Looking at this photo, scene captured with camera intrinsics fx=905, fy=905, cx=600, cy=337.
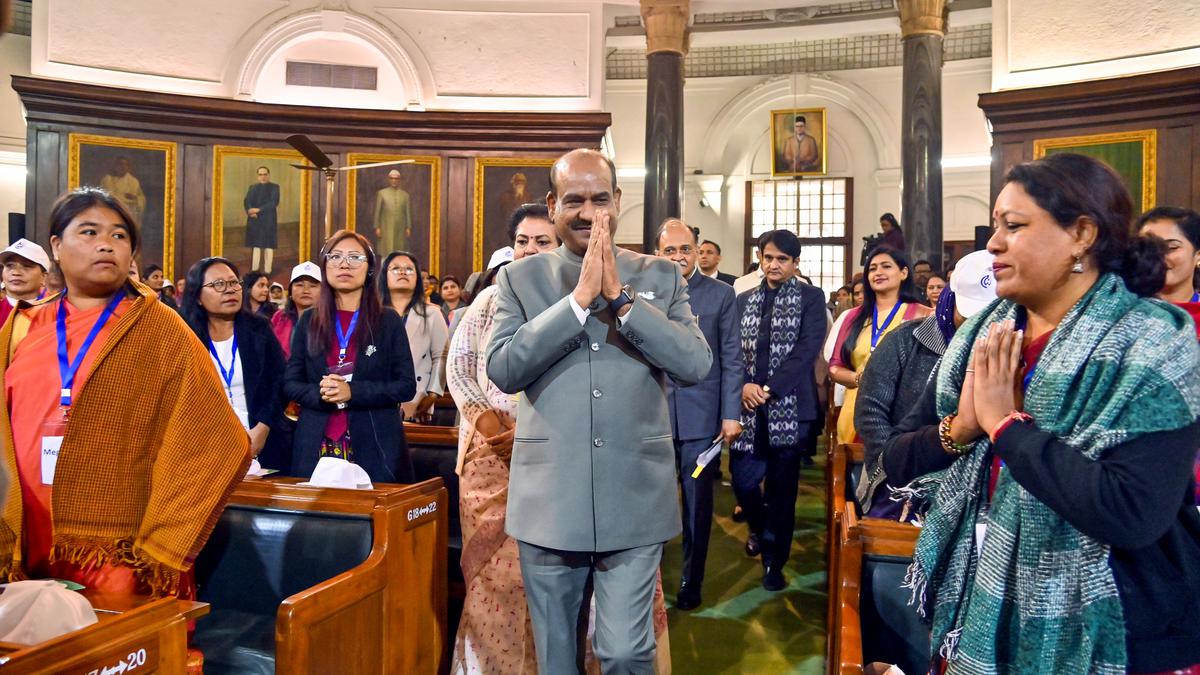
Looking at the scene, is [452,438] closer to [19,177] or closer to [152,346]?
[152,346]

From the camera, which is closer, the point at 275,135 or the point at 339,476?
the point at 339,476

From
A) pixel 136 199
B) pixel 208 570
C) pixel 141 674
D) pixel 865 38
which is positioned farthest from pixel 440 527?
pixel 865 38

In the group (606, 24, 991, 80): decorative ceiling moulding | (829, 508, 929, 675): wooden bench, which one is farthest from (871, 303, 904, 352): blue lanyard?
(606, 24, 991, 80): decorative ceiling moulding

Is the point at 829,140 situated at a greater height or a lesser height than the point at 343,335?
greater

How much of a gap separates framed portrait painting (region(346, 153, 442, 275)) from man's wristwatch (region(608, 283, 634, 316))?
10203 millimetres

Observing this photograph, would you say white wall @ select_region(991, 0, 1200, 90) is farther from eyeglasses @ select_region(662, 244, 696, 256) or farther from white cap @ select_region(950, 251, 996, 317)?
white cap @ select_region(950, 251, 996, 317)

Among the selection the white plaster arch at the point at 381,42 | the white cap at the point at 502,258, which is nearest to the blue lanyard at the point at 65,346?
the white cap at the point at 502,258

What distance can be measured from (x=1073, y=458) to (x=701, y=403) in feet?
9.93

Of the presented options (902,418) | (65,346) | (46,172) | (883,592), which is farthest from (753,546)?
(46,172)

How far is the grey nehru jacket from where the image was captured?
2154 mm

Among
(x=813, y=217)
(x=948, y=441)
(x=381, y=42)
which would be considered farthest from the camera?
(x=813, y=217)

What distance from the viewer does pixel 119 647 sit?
1815 millimetres

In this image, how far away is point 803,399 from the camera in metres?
4.90

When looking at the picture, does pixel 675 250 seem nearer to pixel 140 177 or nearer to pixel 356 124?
pixel 356 124
